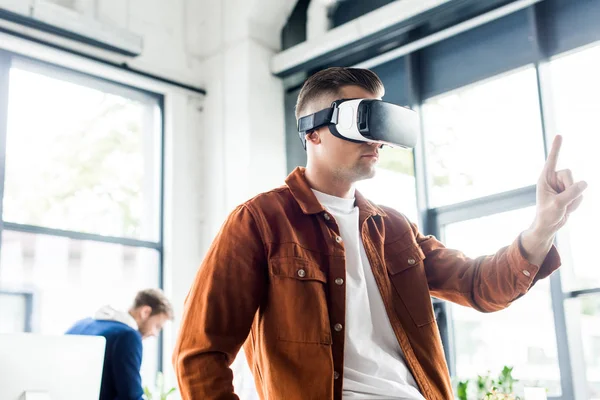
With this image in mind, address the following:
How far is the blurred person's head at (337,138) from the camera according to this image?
162 cm

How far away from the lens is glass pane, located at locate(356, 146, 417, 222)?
4.36m

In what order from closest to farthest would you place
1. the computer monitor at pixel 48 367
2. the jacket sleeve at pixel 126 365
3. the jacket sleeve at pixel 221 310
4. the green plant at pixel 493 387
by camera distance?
the jacket sleeve at pixel 221 310
the computer monitor at pixel 48 367
the green plant at pixel 493 387
the jacket sleeve at pixel 126 365

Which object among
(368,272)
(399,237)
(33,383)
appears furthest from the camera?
(33,383)

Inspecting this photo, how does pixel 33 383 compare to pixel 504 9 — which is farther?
pixel 504 9

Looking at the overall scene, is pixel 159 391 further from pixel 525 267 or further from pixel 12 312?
pixel 525 267

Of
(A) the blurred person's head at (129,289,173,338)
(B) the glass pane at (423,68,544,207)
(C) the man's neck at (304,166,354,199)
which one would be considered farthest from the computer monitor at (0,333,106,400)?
(B) the glass pane at (423,68,544,207)

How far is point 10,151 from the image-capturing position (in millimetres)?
4246

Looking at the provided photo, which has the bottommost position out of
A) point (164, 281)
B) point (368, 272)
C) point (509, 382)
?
point (509, 382)

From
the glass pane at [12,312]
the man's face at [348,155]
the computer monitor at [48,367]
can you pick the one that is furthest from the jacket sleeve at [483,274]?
the glass pane at [12,312]

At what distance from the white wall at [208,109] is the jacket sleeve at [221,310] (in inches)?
129

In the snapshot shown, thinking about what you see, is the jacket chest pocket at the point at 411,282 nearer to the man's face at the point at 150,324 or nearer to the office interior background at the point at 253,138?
the office interior background at the point at 253,138

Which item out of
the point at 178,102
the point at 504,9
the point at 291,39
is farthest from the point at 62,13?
the point at 504,9

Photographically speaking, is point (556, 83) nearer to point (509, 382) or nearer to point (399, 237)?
point (509, 382)

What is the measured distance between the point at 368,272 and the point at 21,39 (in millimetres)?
3291
